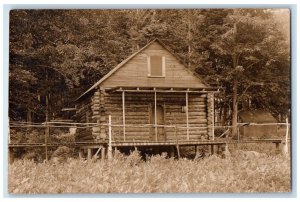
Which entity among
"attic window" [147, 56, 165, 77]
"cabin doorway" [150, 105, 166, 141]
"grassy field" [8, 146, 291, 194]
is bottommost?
"grassy field" [8, 146, 291, 194]

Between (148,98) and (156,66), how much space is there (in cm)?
113

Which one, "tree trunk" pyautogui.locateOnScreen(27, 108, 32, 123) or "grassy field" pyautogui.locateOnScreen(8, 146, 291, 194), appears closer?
"grassy field" pyautogui.locateOnScreen(8, 146, 291, 194)

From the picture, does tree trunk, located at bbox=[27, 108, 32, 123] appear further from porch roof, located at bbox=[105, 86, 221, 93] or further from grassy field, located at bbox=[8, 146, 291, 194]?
porch roof, located at bbox=[105, 86, 221, 93]

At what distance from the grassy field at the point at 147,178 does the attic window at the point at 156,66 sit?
5235 mm

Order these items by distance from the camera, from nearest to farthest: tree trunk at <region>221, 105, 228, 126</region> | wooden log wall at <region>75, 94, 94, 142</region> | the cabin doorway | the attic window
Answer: the attic window
the cabin doorway
wooden log wall at <region>75, 94, 94, 142</region>
tree trunk at <region>221, 105, 228, 126</region>

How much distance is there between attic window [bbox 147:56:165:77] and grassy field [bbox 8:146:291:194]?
5.24 meters

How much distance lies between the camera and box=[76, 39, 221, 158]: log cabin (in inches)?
709

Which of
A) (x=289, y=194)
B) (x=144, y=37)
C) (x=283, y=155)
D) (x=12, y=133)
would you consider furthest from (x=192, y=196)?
(x=144, y=37)

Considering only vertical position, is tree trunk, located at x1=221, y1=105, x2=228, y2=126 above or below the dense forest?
below

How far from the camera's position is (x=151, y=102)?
18.9m

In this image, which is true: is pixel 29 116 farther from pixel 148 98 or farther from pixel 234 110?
pixel 234 110

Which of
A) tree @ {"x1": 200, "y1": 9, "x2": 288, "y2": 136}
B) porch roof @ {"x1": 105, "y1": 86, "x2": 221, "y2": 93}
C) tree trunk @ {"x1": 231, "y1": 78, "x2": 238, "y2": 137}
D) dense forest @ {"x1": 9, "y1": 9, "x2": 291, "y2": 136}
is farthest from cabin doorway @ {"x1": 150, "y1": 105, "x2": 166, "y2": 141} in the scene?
tree trunk @ {"x1": 231, "y1": 78, "x2": 238, "y2": 137}

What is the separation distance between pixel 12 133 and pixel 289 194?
22.6 feet

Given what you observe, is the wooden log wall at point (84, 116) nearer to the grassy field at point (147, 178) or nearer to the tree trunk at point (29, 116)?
the tree trunk at point (29, 116)
